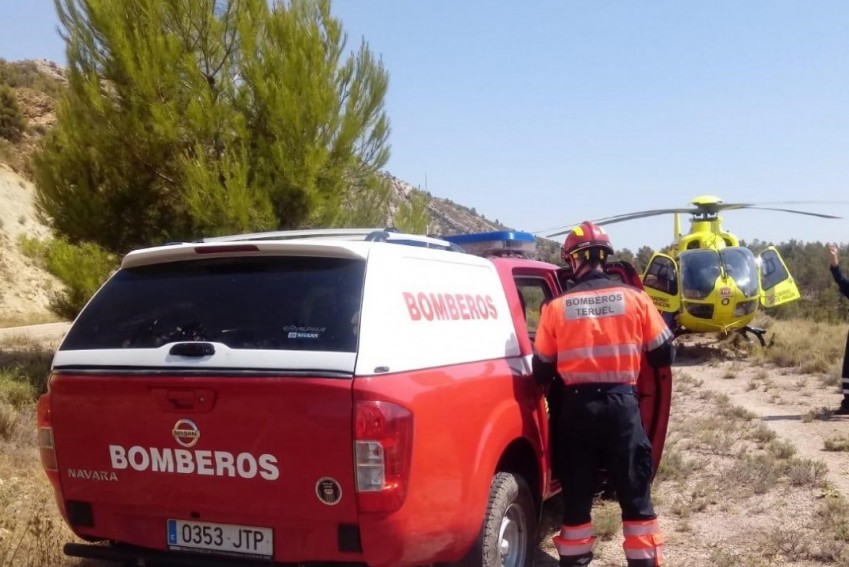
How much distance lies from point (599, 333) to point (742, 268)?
12.6 metres

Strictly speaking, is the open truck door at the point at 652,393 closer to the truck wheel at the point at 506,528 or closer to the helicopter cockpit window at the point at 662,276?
the truck wheel at the point at 506,528

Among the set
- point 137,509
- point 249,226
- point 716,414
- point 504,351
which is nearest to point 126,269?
point 137,509

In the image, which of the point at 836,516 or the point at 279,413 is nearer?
the point at 279,413

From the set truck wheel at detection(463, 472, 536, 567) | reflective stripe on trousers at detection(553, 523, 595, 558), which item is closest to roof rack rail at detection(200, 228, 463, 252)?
truck wheel at detection(463, 472, 536, 567)

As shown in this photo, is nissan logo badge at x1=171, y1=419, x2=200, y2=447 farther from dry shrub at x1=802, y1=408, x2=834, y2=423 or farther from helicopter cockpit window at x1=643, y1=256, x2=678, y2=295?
helicopter cockpit window at x1=643, y1=256, x2=678, y2=295

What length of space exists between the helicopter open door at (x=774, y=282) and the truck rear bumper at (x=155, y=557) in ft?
47.2

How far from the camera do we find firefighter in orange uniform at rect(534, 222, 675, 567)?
4289 millimetres

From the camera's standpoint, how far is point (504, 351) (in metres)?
4.31

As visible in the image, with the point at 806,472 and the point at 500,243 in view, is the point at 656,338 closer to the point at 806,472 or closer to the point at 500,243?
the point at 500,243

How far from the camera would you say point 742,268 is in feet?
51.5

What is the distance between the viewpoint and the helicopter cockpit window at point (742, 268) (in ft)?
50.8

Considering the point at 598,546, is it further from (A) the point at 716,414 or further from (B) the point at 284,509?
(A) the point at 716,414

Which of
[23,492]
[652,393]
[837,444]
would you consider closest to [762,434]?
[837,444]

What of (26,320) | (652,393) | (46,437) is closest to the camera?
(46,437)
